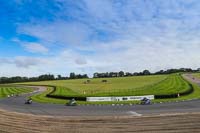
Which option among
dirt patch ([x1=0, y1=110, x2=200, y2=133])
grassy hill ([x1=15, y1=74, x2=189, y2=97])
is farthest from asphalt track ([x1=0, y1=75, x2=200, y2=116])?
dirt patch ([x1=0, y1=110, x2=200, y2=133])

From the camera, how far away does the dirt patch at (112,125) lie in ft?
57.1

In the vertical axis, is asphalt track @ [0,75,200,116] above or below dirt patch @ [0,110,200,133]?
below

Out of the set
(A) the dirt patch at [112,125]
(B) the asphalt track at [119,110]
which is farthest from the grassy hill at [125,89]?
(A) the dirt patch at [112,125]

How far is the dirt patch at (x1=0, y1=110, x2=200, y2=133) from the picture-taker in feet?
57.1

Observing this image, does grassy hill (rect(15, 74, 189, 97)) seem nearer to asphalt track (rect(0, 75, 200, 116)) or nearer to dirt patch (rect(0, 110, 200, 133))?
asphalt track (rect(0, 75, 200, 116))

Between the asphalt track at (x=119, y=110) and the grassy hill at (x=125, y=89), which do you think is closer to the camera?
the asphalt track at (x=119, y=110)

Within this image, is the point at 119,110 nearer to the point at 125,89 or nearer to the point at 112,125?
the point at 112,125

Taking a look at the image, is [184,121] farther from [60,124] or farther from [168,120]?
[60,124]

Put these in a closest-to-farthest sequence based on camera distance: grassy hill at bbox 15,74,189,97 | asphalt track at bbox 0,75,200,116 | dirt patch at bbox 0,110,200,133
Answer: dirt patch at bbox 0,110,200,133 < asphalt track at bbox 0,75,200,116 < grassy hill at bbox 15,74,189,97


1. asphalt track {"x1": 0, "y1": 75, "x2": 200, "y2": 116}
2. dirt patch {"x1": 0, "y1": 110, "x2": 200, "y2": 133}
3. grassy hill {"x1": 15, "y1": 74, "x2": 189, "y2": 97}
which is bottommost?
asphalt track {"x1": 0, "y1": 75, "x2": 200, "y2": 116}

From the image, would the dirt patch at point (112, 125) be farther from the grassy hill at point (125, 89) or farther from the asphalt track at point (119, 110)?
the grassy hill at point (125, 89)

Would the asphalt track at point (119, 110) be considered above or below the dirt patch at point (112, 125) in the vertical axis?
below

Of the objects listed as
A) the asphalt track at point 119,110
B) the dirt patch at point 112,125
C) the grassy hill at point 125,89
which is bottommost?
the asphalt track at point 119,110

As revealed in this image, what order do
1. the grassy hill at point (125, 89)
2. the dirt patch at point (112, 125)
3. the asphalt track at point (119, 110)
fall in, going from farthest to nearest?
the grassy hill at point (125, 89), the asphalt track at point (119, 110), the dirt patch at point (112, 125)
